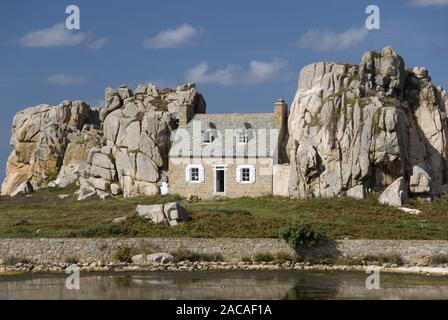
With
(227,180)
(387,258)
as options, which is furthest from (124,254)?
(227,180)

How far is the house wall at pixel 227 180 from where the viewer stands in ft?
197

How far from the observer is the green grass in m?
45.9

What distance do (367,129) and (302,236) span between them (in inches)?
544

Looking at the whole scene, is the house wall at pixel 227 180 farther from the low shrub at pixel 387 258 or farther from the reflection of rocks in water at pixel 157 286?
the reflection of rocks in water at pixel 157 286

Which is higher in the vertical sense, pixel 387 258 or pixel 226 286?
pixel 387 258

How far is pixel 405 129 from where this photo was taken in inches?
2232

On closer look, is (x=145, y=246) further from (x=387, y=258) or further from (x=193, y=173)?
(x=193, y=173)

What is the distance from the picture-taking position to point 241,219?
48094mm

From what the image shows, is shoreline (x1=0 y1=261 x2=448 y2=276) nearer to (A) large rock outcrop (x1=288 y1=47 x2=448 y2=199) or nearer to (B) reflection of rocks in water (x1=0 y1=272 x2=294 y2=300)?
(B) reflection of rocks in water (x1=0 y1=272 x2=294 y2=300)

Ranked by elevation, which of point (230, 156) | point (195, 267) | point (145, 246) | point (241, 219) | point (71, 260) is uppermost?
point (230, 156)

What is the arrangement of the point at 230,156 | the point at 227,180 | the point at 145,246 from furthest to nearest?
the point at 230,156 → the point at 227,180 → the point at 145,246

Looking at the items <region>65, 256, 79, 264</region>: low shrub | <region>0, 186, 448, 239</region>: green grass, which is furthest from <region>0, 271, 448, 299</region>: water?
<region>0, 186, 448, 239</region>: green grass
